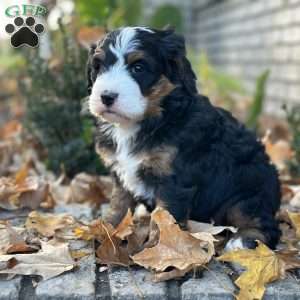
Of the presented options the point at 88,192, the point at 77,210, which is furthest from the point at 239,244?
the point at 88,192

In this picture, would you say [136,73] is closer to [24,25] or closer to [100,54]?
[100,54]

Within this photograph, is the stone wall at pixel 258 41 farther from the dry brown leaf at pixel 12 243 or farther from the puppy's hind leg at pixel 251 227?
the dry brown leaf at pixel 12 243

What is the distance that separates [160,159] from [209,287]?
91 centimetres

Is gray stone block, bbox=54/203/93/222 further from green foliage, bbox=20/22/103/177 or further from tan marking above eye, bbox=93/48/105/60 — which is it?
tan marking above eye, bbox=93/48/105/60

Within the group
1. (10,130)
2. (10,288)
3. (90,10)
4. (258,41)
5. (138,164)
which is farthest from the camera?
(258,41)

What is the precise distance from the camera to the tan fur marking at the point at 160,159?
3.53m

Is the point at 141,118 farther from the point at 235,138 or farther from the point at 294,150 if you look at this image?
the point at 294,150

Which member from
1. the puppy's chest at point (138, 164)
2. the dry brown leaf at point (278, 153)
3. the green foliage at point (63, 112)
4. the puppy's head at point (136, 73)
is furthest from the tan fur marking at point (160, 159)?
the dry brown leaf at point (278, 153)

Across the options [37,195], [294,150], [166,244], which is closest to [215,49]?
[294,150]

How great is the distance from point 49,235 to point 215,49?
11.7m

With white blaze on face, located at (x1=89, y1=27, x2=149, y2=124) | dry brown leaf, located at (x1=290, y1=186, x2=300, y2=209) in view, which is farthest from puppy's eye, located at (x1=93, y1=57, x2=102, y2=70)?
dry brown leaf, located at (x1=290, y1=186, x2=300, y2=209)

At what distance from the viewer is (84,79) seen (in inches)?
219

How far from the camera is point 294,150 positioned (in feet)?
18.2

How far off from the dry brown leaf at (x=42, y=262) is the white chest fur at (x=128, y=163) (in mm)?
669
